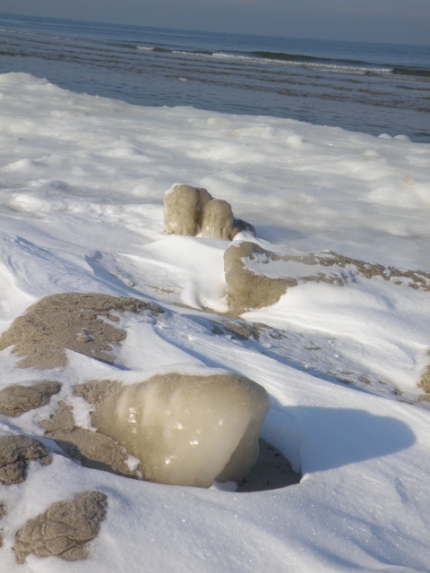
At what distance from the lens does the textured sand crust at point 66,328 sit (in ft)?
7.29

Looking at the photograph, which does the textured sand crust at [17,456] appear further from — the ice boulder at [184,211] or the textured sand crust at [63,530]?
the ice boulder at [184,211]

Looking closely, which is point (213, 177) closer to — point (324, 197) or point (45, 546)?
point (324, 197)

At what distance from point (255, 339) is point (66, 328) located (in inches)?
33.1

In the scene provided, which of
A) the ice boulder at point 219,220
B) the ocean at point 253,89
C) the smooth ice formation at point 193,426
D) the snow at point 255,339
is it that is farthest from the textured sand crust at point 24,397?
the ocean at point 253,89

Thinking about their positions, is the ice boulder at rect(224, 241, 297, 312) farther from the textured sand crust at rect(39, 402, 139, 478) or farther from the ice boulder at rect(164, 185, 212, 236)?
the textured sand crust at rect(39, 402, 139, 478)

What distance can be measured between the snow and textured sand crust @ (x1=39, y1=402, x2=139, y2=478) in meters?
0.04

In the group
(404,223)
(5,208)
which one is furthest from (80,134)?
(404,223)

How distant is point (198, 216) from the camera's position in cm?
429

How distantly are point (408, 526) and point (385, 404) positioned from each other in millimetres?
569

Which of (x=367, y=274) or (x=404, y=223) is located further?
(x=404, y=223)

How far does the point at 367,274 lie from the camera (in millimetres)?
3410

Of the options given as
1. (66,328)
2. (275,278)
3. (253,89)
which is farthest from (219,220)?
(253,89)

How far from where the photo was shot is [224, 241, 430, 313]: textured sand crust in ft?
10.7

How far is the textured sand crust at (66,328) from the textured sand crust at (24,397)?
16 centimetres
